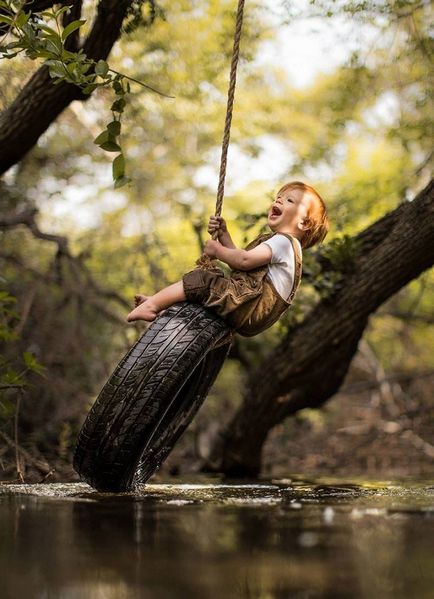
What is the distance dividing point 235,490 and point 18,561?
197 centimetres

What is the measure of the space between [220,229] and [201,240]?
297 centimetres

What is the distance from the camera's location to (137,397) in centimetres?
327

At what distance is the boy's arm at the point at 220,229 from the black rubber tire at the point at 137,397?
0.42m

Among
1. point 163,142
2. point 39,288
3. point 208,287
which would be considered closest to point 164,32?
point 163,142

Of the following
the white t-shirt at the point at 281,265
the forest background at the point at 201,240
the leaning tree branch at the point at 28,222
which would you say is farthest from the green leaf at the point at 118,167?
the leaning tree branch at the point at 28,222

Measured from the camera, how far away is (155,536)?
7.34ft

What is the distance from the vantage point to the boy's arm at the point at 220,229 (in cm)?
357

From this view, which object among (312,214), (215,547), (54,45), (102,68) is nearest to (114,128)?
(102,68)

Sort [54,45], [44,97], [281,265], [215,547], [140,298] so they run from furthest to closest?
[44,97] < [140,298] < [281,265] < [54,45] < [215,547]

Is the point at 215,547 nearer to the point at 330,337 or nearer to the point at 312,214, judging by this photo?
the point at 312,214

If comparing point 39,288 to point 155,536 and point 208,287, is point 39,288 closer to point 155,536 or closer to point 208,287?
point 208,287

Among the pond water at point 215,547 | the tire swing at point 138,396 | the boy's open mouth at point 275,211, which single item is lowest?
the pond water at point 215,547

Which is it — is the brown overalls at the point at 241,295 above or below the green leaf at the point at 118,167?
below

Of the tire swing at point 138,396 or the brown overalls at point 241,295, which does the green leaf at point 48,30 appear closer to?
the tire swing at point 138,396
